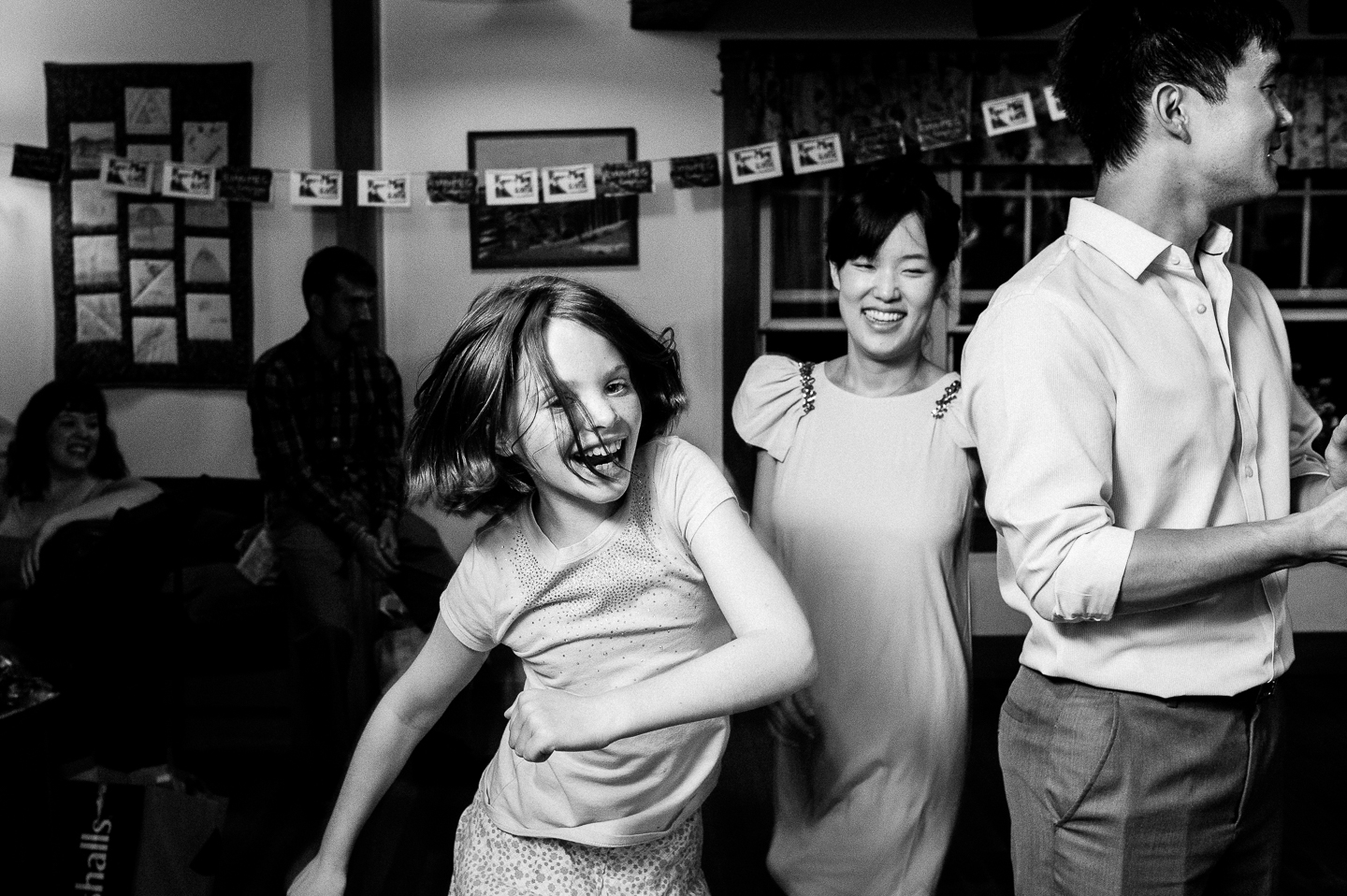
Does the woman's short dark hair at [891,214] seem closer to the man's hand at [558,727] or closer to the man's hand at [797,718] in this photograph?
the man's hand at [797,718]

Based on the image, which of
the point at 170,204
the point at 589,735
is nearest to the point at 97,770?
the point at 589,735

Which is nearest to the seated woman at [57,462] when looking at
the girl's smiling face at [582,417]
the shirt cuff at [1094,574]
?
A: the girl's smiling face at [582,417]

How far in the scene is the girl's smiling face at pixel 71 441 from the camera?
12.4ft

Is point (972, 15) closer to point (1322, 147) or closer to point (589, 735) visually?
point (1322, 147)

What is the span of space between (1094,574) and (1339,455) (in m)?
0.32

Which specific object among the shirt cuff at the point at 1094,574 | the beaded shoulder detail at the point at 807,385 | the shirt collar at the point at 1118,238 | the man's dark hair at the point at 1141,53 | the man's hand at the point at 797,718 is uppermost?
the man's dark hair at the point at 1141,53

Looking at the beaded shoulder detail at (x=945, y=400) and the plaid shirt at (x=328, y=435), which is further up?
the beaded shoulder detail at (x=945, y=400)

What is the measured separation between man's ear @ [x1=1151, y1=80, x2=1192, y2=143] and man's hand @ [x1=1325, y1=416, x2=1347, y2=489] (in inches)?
13.0

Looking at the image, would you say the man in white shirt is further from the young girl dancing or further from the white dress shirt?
the young girl dancing

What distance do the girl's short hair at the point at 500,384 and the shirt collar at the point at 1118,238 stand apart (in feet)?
1.50

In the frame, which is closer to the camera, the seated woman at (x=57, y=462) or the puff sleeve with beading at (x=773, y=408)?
the puff sleeve with beading at (x=773, y=408)

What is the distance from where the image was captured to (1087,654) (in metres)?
1.28

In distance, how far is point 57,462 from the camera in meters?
3.81

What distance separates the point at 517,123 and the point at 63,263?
5.83ft
